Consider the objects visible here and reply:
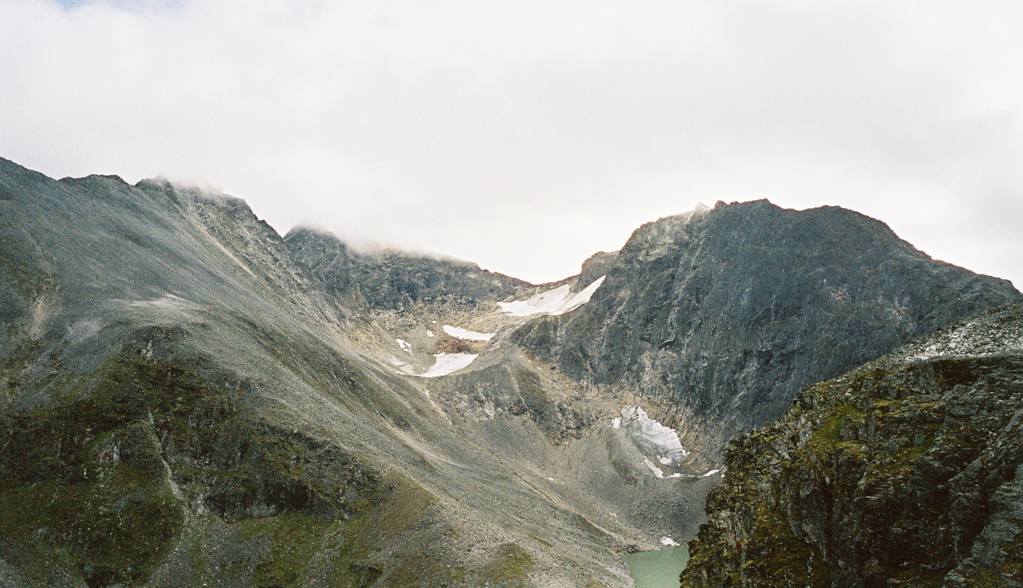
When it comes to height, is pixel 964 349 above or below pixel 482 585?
above

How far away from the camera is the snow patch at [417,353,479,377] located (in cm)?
15288

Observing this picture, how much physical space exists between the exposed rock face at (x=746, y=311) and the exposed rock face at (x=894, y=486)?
2976 inches

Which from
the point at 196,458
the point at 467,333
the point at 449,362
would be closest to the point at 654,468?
the point at 449,362

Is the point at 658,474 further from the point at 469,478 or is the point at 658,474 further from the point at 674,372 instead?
the point at 469,478

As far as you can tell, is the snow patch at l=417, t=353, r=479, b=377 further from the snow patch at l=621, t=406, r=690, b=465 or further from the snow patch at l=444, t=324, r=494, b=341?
the snow patch at l=621, t=406, r=690, b=465

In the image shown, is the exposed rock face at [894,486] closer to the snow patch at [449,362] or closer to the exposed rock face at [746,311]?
the exposed rock face at [746,311]


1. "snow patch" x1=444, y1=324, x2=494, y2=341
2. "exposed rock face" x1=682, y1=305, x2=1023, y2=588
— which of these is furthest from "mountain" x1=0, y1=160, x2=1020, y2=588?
"exposed rock face" x1=682, y1=305, x2=1023, y2=588

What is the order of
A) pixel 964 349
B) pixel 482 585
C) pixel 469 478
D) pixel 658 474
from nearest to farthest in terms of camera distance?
pixel 964 349, pixel 482 585, pixel 469 478, pixel 658 474

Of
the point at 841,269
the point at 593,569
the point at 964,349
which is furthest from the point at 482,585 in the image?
the point at 841,269

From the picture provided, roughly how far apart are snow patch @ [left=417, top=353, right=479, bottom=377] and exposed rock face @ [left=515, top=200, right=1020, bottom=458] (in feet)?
58.9

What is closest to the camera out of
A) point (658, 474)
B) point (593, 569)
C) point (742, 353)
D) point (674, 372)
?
point (593, 569)

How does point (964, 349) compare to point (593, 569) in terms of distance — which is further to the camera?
point (593, 569)

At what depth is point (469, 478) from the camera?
255 ft

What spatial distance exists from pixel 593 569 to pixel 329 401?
3900 centimetres
